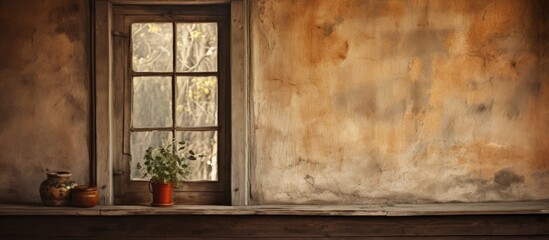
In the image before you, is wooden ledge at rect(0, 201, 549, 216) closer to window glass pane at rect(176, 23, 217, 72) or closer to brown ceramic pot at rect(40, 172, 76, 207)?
brown ceramic pot at rect(40, 172, 76, 207)

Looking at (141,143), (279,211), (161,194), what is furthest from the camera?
(141,143)

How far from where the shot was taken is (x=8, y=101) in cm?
549

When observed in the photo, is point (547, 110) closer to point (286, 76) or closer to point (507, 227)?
point (507, 227)

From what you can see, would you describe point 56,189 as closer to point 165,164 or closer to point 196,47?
point 165,164

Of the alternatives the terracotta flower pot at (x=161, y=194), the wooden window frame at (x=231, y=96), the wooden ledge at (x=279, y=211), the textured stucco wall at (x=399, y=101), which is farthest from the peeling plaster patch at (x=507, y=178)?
the terracotta flower pot at (x=161, y=194)

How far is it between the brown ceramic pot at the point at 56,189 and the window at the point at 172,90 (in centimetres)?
38

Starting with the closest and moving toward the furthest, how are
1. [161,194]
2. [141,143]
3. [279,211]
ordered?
[279,211], [161,194], [141,143]

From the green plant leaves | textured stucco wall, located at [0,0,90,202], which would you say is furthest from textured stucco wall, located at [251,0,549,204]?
textured stucco wall, located at [0,0,90,202]

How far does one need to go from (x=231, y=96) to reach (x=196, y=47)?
45 cm

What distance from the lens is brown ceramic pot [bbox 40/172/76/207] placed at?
529 cm

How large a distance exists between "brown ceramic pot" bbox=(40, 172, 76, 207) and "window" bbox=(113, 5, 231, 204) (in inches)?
15.1

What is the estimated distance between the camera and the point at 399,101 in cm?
554

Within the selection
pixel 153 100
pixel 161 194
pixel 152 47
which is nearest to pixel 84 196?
pixel 161 194

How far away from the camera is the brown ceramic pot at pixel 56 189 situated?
17.4 feet
